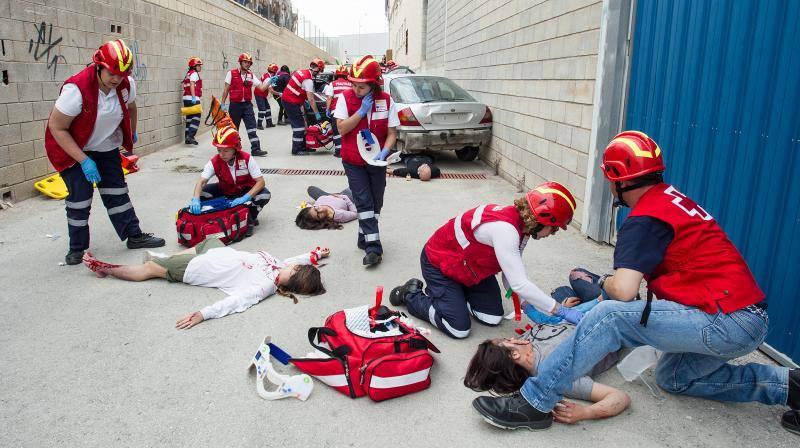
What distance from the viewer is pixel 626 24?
541cm

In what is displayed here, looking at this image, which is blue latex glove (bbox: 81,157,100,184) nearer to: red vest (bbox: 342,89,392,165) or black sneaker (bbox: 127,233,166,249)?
black sneaker (bbox: 127,233,166,249)

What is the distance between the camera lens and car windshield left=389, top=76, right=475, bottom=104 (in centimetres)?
1030

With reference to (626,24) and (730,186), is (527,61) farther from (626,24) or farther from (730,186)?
(730,186)

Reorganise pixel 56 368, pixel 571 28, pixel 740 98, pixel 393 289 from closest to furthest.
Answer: pixel 56 368
pixel 740 98
pixel 393 289
pixel 571 28

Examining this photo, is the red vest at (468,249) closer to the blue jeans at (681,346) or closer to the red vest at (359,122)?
the blue jeans at (681,346)

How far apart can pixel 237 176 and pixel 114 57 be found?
1.77 meters

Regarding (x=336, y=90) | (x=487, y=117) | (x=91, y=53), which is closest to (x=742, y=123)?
(x=487, y=117)

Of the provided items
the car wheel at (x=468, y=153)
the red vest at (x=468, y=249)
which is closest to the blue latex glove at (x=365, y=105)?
the red vest at (x=468, y=249)

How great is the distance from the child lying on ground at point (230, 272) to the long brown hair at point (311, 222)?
1.54 meters

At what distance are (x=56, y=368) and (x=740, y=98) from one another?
4.70m

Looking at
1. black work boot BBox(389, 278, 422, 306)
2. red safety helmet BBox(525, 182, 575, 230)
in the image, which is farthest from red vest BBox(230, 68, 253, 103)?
red safety helmet BBox(525, 182, 575, 230)

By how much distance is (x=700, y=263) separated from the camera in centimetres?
262

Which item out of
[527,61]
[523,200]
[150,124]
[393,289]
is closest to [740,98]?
[523,200]

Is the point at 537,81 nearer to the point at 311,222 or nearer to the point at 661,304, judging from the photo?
the point at 311,222
